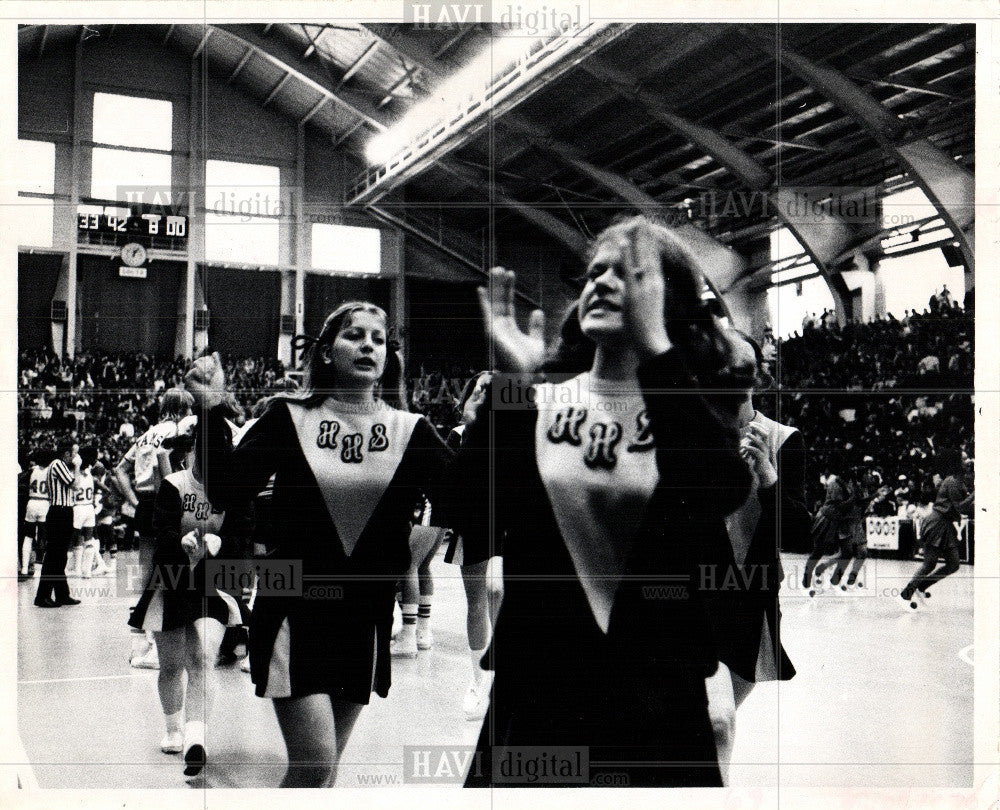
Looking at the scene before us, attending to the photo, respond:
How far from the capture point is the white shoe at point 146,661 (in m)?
3.46

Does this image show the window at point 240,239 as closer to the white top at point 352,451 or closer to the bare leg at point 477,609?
the white top at point 352,451

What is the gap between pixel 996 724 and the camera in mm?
3473

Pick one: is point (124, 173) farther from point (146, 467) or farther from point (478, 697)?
point (478, 697)

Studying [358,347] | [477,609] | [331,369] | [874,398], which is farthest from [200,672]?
[874,398]

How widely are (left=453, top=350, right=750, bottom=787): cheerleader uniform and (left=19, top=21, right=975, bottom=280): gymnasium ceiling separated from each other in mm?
781

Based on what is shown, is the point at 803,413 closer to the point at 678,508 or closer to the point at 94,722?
the point at 678,508

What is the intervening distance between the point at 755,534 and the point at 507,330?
131 cm

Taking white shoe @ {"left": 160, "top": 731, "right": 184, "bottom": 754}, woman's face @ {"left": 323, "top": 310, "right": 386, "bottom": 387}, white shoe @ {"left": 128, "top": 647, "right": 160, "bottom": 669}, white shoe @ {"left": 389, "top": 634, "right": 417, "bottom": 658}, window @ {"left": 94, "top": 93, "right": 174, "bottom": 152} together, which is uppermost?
window @ {"left": 94, "top": 93, "right": 174, "bottom": 152}

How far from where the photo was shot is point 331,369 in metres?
3.35

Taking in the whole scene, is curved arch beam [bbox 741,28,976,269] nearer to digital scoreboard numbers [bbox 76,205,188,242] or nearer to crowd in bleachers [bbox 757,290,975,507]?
crowd in bleachers [bbox 757,290,975,507]

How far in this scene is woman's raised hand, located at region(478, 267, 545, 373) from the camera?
3.35 metres

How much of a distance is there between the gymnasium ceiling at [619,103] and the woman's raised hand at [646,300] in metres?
0.21

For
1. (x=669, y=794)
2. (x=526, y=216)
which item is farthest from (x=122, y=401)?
(x=669, y=794)

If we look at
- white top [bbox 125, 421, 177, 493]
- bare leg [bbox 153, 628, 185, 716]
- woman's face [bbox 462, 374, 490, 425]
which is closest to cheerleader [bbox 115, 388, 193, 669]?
white top [bbox 125, 421, 177, 493]
